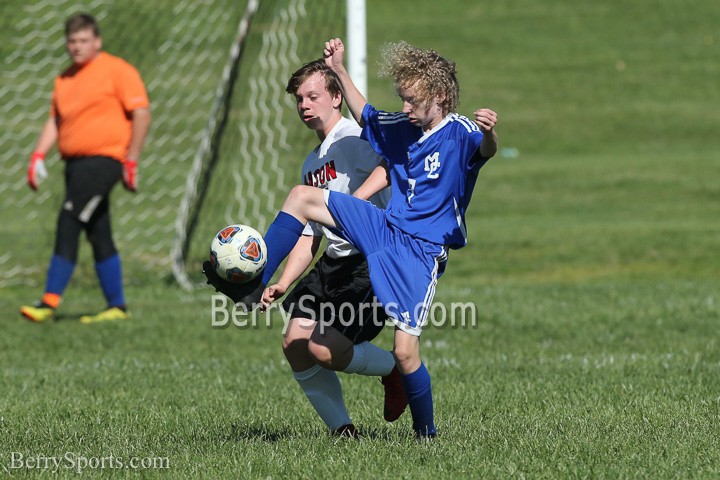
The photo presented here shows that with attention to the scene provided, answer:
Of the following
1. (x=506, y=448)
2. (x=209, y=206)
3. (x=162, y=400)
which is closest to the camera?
(x=506, y=448)

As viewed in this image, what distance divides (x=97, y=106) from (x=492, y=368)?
13.7 feet

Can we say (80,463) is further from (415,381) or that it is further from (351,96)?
(351,96)

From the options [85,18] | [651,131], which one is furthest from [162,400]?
[651,131]

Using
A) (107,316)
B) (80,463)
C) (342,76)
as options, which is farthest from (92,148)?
(80,463)

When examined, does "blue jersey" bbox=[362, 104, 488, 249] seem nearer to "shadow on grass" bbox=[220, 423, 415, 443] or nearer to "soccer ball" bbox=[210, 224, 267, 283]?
"soccer ball" bbox=[210, 224, 267, 283]

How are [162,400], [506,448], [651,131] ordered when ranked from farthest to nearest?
[651,131] < [162,400] < [506,448]

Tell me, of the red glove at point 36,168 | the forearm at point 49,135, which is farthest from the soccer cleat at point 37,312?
the forearm at point 49,135

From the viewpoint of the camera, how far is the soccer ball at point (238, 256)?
4973 mm

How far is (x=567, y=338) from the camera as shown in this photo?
8.73 m

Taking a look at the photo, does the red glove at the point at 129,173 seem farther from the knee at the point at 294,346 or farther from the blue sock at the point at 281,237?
the blue sock at the point at 281,237

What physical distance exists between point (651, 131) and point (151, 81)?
11.4 metres

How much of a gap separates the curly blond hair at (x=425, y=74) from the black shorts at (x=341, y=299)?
88 centimetres

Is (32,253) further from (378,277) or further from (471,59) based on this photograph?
(471,59)

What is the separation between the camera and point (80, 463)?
4688 mm
